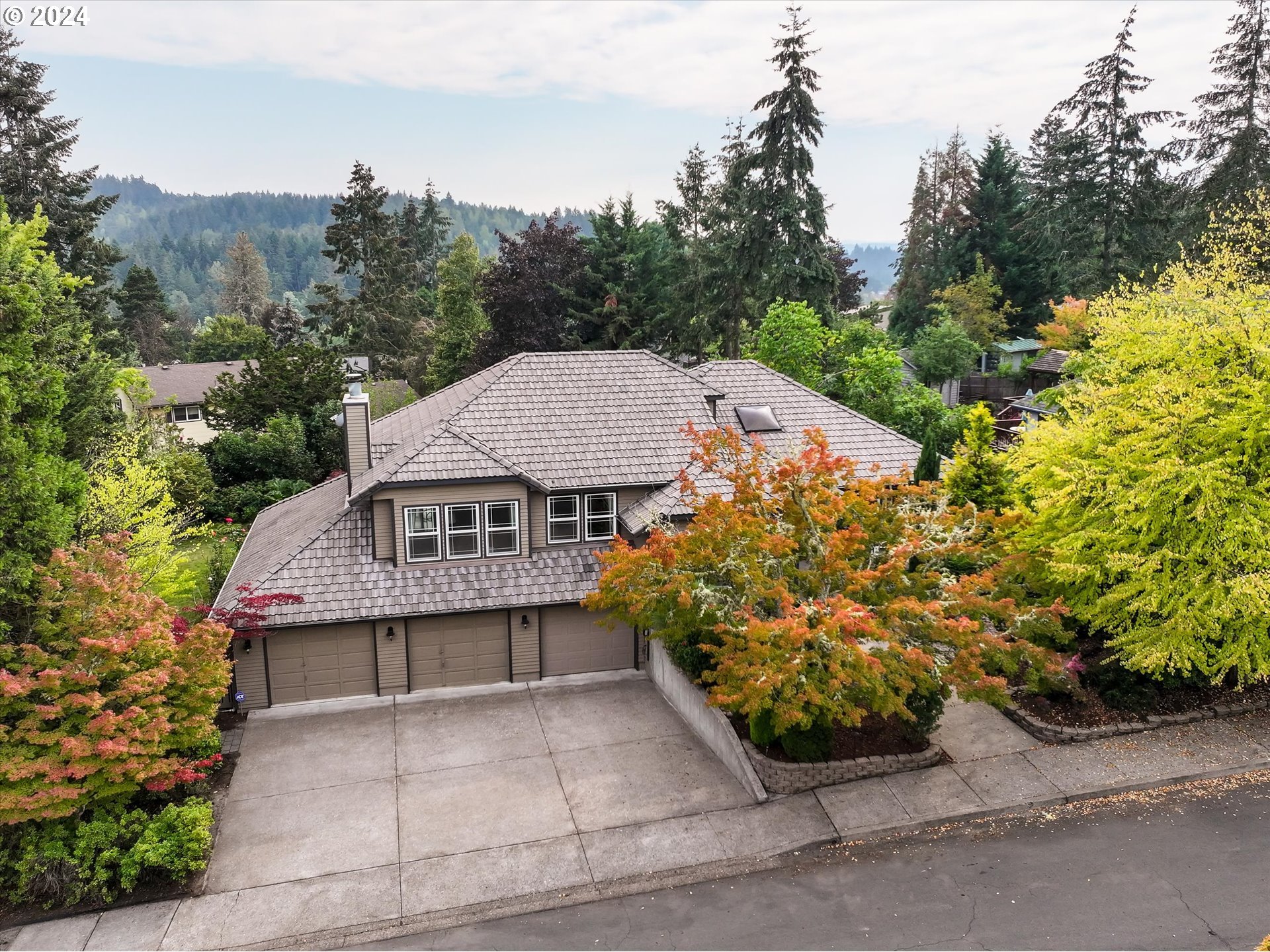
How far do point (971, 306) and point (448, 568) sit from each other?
4745cm

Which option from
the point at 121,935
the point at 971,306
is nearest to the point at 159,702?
the point at 121,935

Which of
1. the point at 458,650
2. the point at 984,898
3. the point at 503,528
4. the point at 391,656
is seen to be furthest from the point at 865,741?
the point at 391,656

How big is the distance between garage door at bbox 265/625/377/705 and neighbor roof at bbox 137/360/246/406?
118 feet

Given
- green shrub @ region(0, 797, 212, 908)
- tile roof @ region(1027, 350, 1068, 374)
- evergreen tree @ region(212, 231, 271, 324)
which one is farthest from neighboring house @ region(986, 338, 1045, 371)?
evergreen tree @ region(212, 231, 271, 324)

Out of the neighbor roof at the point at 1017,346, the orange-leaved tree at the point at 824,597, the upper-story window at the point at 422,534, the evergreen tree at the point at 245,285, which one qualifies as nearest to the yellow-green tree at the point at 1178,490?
the orange-leaved tree at the point at 824,597

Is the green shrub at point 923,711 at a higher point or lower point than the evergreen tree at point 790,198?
lower

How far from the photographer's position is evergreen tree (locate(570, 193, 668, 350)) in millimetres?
45812

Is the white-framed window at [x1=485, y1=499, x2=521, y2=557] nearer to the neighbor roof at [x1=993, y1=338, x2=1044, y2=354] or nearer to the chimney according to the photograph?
the chimney

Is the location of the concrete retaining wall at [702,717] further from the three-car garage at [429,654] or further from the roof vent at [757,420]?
the roof vent at [757,420]


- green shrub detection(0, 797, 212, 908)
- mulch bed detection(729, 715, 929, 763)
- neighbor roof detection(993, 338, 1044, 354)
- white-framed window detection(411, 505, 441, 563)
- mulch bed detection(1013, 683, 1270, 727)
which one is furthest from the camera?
neighbor roof detection(993, 338, 1044, 354)

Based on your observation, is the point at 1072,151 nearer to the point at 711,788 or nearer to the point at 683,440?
the point at 683,440

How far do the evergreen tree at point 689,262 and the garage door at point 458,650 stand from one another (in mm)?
29582

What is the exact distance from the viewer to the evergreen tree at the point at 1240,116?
3631 cm

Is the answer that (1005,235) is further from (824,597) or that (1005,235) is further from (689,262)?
(824,597)
